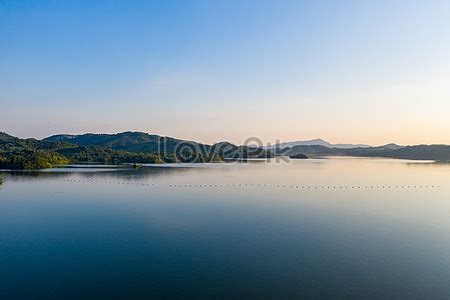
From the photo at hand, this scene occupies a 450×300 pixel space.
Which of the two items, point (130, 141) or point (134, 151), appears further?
point (130, 141)

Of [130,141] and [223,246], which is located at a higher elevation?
[130,141]

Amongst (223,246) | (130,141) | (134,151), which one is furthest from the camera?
(130,141)

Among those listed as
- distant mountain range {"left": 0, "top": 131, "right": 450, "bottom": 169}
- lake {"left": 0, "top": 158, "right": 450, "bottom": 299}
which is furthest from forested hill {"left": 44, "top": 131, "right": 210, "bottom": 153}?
lake {"left": 0, "top": 158, "right": 450, "bottom": 299}

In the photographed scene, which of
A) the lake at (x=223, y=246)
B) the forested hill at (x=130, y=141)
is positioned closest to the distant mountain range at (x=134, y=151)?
the forested hill at (x=130, y=141)

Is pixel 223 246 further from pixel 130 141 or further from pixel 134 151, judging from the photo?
pixel 130 141

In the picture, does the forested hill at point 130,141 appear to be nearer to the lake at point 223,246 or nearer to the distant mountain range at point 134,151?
the distant mountain range at point 134,151

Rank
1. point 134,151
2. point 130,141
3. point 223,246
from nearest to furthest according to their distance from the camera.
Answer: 1. point 223,246
2. point 134,151
3. point 130,141

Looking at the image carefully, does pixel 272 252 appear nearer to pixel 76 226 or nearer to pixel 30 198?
pixel 76 226

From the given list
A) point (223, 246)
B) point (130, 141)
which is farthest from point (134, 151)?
point (223, 246)
